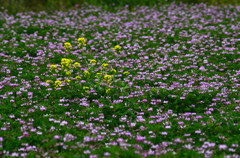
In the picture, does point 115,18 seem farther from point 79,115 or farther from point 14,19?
point 79,115

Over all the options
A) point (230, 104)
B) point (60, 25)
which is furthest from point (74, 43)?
point (230, 104)

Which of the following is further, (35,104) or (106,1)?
(106,1)

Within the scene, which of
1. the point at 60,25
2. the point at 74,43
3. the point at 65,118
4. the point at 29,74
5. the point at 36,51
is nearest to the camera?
the point at 65,118

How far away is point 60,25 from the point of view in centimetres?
2194

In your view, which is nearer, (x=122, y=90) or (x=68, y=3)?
(x=122, y=90)

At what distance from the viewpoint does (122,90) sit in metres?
11.8

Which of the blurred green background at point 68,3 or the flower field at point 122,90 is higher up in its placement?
the blurred green background at point 68,3

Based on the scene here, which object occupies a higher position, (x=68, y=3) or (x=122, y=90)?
(x=68, y=3)

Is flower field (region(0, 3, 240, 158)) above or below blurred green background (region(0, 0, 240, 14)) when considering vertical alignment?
below

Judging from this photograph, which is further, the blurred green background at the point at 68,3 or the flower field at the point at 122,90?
the blurred green background at the point at 68,3

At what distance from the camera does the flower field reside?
7785mm

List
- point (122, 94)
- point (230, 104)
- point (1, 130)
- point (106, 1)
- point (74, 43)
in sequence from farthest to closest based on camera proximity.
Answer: point (106, 1) → point (74, 43) → point (122, 94) → point (230, 104) → point (1, 130)

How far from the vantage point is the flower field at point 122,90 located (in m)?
7.79

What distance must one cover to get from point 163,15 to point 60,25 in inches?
325
